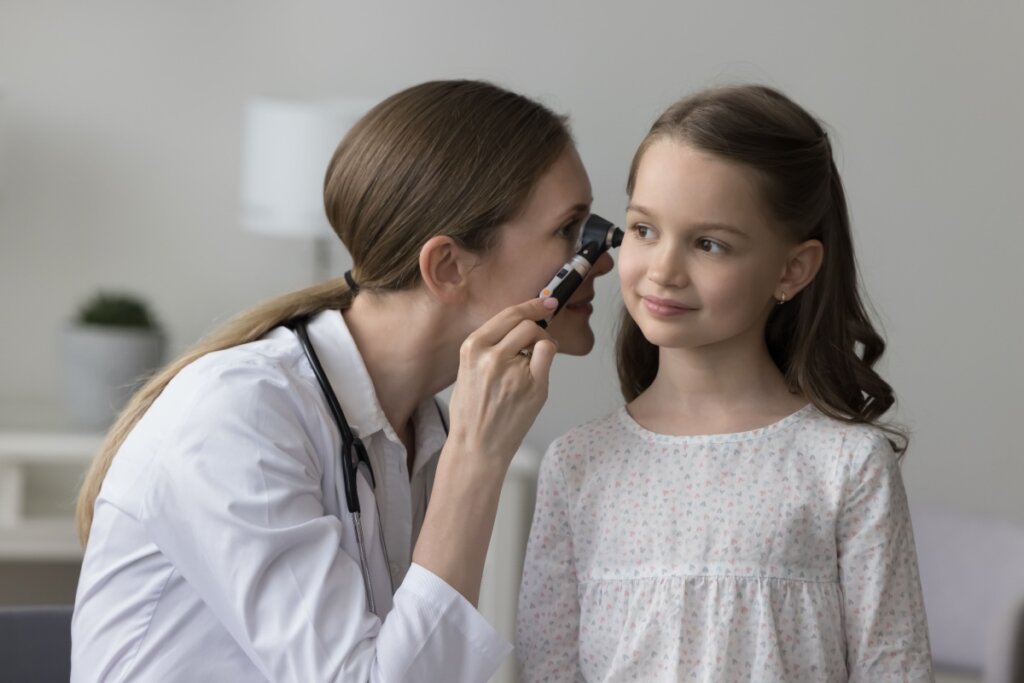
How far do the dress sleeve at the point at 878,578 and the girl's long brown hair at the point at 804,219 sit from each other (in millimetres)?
79

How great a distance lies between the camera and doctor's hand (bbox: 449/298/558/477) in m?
1.33

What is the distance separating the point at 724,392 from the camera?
1334 millimetres

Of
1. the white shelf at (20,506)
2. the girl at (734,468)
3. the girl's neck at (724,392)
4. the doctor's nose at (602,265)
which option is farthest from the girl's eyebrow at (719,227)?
the white shelf at (20,506)

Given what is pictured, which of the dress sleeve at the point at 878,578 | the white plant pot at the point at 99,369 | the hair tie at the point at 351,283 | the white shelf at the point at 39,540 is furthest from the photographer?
the white plant pot at the point at 99,369

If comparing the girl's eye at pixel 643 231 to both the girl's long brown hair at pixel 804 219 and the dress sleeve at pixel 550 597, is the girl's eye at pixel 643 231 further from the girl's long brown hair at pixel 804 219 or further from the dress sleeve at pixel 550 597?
the dress sleeve at pixel 550 597

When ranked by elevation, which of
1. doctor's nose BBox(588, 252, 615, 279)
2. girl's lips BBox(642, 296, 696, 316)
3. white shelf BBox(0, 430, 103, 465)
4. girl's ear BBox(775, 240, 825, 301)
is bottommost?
white shelf BBox(0, 430, 103, 465)

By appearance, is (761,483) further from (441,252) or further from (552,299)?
(441,252)

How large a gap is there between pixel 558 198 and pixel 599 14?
1.45 meters

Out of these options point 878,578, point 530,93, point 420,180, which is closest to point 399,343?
point 420,180

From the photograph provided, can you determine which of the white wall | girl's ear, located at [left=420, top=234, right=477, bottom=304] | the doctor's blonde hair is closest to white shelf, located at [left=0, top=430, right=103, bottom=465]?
the white wall

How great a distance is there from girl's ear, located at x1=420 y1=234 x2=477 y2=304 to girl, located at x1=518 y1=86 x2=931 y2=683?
0.75 ft

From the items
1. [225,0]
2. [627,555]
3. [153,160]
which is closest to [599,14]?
[225,0]

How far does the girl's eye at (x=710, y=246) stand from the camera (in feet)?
4.08

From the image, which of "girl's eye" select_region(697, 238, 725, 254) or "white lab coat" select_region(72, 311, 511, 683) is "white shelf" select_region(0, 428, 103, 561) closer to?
"white lab coat" select_region(72, 311, 511, 683)
